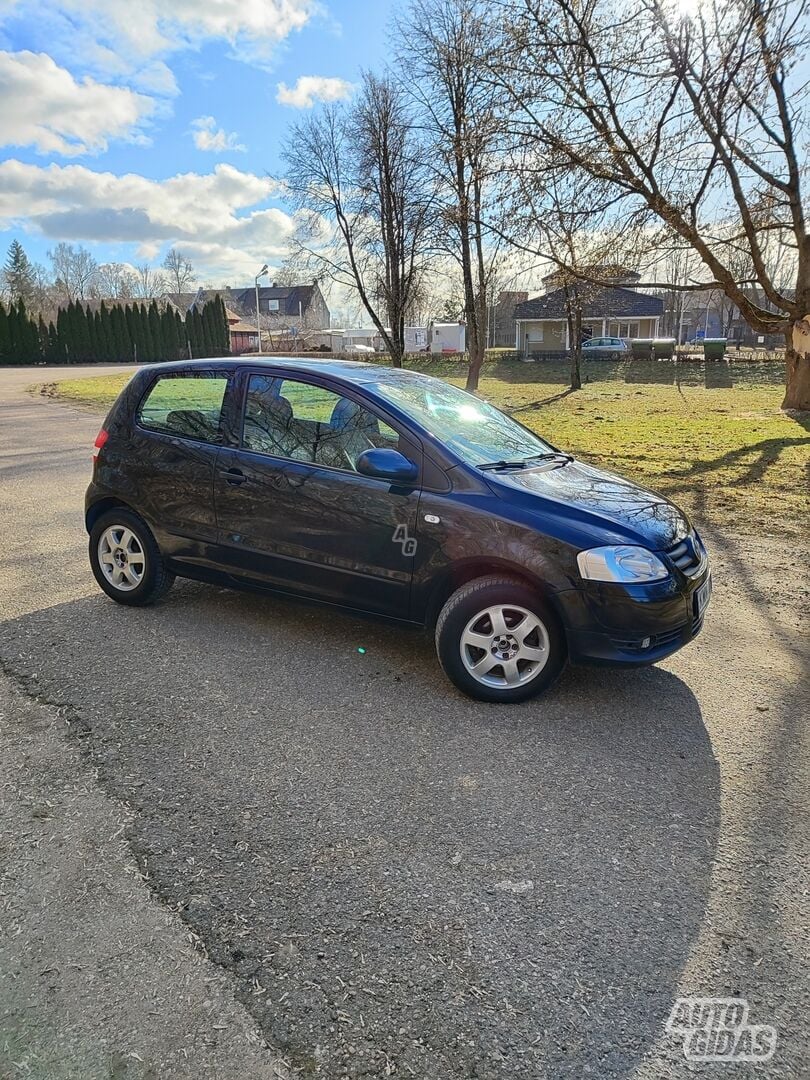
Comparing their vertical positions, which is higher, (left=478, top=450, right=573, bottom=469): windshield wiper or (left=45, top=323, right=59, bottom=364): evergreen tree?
(left=45, top=323, right=59, bottom=364): evergreen tree

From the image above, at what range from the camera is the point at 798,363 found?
13758mm

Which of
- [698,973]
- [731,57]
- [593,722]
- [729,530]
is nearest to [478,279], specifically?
[731,57]

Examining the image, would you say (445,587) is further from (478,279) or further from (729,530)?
(478,279)

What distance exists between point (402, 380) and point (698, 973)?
355 cm

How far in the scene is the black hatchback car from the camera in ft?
11.3

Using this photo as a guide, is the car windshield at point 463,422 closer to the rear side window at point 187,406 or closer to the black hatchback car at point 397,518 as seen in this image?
the black hatchback car at point 397,518

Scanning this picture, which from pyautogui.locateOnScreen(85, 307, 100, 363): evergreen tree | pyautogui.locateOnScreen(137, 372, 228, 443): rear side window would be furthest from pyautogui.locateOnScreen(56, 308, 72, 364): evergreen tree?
pyautogui.locateOnScreen(137, 372, 228, 443): rear side window

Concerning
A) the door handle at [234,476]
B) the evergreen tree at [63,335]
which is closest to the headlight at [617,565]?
the door handle at [234,476]

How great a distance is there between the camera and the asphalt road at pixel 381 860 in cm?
185

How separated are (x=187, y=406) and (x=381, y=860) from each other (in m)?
3.30

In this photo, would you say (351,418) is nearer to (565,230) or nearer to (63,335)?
(565,230)

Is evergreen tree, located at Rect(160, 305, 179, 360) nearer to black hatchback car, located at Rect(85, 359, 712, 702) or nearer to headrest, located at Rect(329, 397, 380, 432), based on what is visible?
black hatchback car, located at Rect(85, 359, 712, 702)

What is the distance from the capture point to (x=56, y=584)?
5.30 meters

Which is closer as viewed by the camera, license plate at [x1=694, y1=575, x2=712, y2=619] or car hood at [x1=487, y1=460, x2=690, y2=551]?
car hood at [x1=487, y1=460, x2=690, y2=551]
